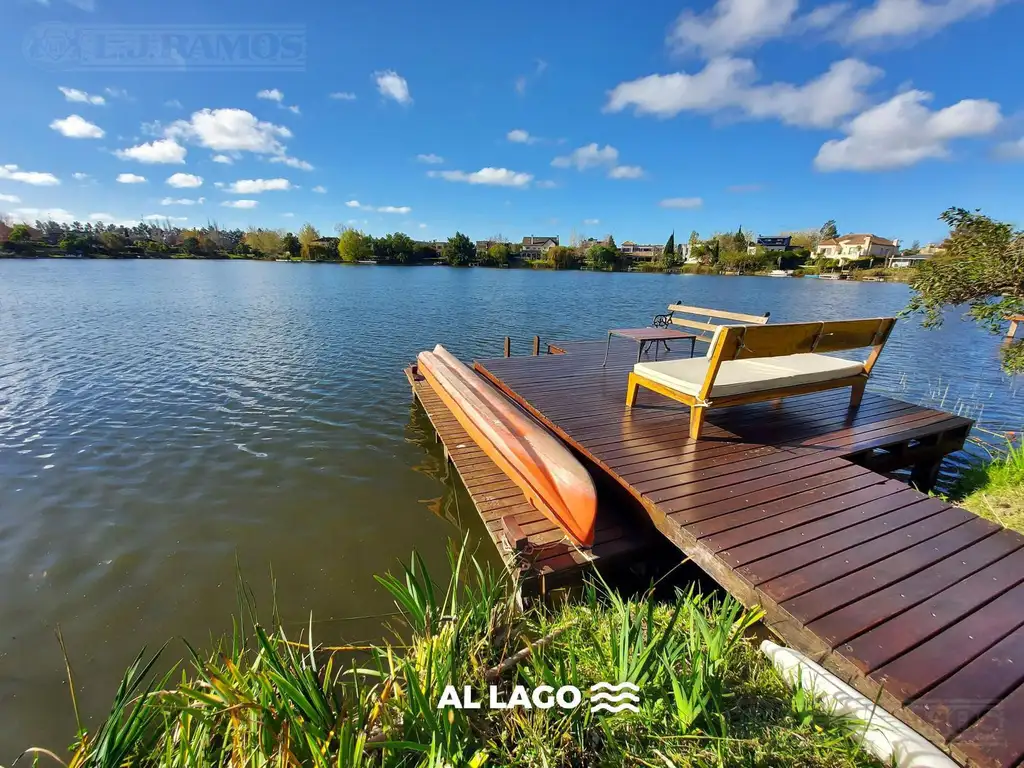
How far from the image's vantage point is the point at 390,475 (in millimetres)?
6047

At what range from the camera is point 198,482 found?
559 cm

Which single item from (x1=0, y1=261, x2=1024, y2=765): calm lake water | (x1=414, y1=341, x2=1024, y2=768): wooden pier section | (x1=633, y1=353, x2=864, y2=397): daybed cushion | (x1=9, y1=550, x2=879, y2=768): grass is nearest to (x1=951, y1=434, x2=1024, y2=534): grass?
(x1=414, y1=341, x2=1024, y2=768): wooden pier section

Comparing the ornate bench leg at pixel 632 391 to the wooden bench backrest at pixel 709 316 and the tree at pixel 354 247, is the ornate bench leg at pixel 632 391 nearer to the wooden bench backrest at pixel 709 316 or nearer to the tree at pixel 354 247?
the wooden bench backrest at pixel 709 316

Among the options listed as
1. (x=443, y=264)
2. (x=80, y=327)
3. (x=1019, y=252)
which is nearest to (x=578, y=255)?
(x=443, y=264)

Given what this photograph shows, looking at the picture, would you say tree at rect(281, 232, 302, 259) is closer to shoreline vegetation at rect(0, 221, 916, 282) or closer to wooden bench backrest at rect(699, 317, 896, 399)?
shoreline vegetation at rect(0, 221, 916, 282)

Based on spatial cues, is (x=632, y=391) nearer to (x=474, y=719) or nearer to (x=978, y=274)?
(x=978, y=274)

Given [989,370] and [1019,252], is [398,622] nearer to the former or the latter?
[1019,252]

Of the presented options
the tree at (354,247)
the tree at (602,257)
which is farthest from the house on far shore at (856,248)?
the tree at (354,247)

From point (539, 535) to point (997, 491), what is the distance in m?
5.05

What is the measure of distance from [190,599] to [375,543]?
166 centimetres

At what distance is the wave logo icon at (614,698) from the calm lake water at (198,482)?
8.23 ft

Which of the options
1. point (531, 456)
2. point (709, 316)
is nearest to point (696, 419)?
point (531, 456)

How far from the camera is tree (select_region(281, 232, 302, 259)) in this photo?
85812 mm

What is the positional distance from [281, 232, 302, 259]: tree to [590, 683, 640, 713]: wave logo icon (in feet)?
321
